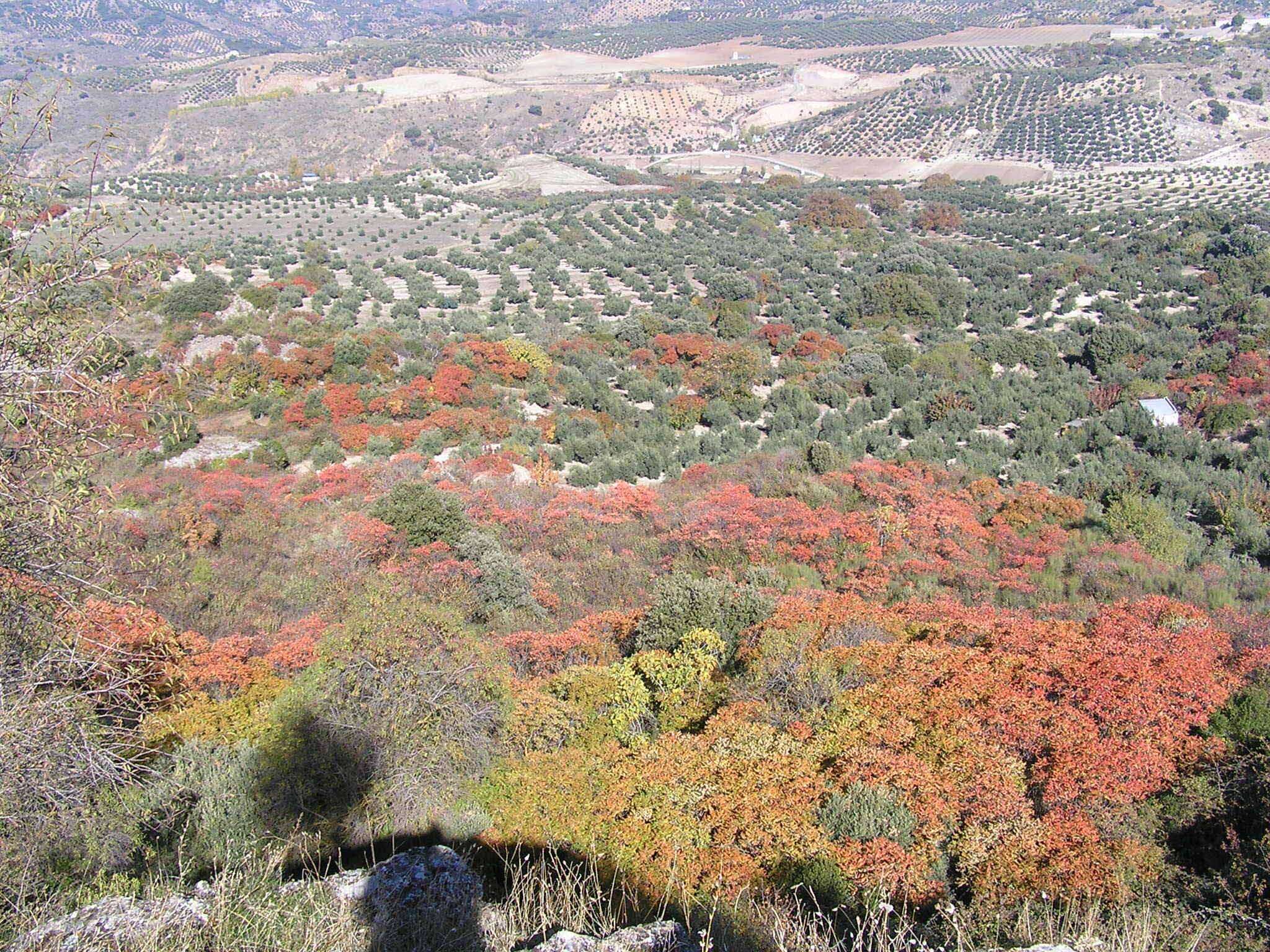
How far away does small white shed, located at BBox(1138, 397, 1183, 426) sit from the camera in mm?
22734

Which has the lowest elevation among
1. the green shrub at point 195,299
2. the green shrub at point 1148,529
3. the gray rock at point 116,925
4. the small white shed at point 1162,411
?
the small white shed at point 1162,411

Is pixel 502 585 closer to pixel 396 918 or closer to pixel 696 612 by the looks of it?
pixel 696 612

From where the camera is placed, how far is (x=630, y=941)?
14.8 feet

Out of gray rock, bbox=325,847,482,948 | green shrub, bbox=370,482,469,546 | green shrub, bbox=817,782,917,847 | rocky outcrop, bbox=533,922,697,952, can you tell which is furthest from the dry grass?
green shrub, bbox=370,482,469,546

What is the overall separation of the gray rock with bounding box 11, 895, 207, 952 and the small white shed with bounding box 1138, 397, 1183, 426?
24642 mm

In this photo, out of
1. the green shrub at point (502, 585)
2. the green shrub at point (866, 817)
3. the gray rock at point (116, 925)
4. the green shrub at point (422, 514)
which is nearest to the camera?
the gray rock at point (116, 925)

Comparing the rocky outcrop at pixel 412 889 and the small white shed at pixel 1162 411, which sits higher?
the rocky outcrop at pixel 412 889

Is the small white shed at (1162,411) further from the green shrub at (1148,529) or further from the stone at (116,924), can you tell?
the stone at (116,924)

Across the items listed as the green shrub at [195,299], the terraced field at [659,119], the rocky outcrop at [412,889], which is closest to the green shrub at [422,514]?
the rocky outcrop at [412,889]

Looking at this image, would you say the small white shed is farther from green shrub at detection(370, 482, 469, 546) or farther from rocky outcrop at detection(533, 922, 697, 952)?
rocky outcrop at detection(533, 922, 697, 952)

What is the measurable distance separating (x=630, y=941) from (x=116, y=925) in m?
2.65

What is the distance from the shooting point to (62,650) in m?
4.98

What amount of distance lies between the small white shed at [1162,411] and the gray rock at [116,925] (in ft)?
80.8

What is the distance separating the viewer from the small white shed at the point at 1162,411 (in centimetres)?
2273
